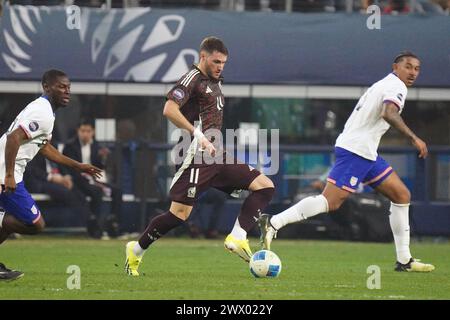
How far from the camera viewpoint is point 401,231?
12109 mm

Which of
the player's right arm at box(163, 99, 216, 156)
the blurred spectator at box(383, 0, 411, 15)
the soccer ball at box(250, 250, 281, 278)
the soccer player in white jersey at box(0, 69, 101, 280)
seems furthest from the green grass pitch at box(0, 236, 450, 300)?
the blurred spectator at box(383, 0, 411, 15)

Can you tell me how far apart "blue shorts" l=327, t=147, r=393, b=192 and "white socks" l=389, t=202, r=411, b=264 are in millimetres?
406

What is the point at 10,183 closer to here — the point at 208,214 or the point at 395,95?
the point at 395,95

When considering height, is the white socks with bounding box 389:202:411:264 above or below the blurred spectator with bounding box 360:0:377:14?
below

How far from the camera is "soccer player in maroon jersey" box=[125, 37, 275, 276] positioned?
10.9 metres

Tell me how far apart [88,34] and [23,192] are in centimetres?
777

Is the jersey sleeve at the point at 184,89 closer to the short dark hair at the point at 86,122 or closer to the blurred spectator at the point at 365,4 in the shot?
the short dark hair at the point at 86,122

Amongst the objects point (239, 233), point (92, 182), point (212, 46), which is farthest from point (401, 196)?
point (92, 182)

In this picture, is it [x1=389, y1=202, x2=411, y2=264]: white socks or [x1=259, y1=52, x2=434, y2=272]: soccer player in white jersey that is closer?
[x1=259, y1=52, x2=434, y2=272]: soccer player in white jersey

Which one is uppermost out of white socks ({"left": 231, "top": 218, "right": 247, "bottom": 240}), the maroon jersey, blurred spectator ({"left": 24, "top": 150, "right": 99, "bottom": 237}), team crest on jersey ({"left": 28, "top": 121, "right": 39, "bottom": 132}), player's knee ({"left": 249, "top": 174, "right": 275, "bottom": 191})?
the maroon jersey

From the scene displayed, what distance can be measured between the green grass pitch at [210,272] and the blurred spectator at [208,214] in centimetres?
68

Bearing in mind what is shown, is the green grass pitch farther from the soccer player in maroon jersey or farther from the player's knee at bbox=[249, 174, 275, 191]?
the player's knee at bbox=[249, 174, 275, 191]

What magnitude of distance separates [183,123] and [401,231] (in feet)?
10.1

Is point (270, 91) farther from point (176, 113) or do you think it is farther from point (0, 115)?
point (176, 113)
